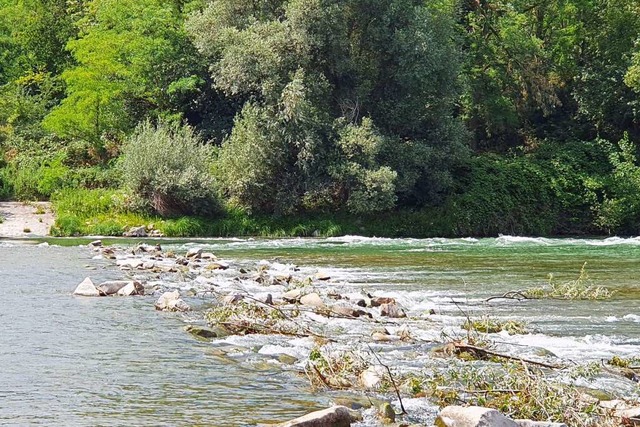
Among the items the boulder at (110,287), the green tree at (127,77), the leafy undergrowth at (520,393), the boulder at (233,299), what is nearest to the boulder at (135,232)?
the green tree at (127,77)

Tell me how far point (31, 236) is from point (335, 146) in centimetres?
1325

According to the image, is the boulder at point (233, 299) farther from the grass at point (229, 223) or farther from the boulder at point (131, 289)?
the grass at point (229, 223)

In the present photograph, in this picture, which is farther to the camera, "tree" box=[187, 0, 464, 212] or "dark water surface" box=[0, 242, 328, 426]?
"tree" box=[187, 0, 464, 212]

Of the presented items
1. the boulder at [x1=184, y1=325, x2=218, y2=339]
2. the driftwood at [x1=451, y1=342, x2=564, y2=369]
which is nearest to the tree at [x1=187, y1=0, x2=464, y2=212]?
the boulder at [x1=184, y1=325, x2=218, y2=339]

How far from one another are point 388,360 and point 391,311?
151 inches

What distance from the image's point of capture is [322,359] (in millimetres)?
9883

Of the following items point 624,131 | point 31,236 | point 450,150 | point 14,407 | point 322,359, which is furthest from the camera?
point 624,131

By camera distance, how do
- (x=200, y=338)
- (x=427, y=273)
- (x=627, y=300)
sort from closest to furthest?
(x=200, y=338) → (x=627, y=300) → (x=427, y=273)

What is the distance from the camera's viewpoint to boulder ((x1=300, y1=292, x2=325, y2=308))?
14898 millimetres

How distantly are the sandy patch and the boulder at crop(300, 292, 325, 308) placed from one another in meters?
24.4

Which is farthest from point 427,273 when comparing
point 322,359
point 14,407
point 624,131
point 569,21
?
point 569,21

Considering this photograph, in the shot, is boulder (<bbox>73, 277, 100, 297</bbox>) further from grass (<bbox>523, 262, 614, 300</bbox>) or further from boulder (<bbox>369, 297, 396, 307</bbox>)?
grass (<bbox>523, 262, 614, 300</bbox>)

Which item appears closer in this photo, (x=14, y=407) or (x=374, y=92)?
(x=14, y=407)

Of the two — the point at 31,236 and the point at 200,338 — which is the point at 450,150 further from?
the point at 200,338
